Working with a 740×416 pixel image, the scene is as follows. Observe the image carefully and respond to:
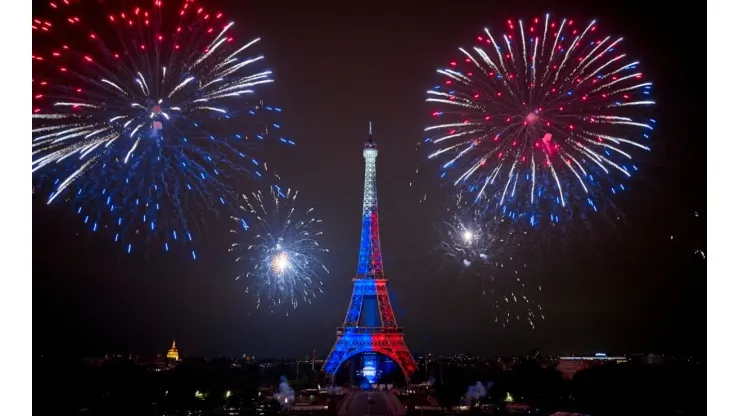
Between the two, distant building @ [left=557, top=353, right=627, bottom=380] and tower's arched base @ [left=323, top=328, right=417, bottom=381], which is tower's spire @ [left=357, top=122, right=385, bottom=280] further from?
distant building @ [left=557, top=353, right=627, bottom=380]

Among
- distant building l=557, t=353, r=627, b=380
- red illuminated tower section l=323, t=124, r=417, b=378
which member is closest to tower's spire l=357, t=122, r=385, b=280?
red illuminated tower section l=323, t=124, r=417, b=378

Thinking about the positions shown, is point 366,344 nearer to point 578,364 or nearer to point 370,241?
point 370,241

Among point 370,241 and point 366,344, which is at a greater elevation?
point 370,241

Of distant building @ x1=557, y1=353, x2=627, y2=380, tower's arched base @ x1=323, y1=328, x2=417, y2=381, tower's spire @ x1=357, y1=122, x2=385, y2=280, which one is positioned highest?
tower's spire @ x1=357, y1=122, x2=385, y2=280

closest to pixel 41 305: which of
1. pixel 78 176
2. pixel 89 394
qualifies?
pixel 78 176

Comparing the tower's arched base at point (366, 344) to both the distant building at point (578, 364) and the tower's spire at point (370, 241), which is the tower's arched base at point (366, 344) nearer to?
the tower's spire at point (370, 241)

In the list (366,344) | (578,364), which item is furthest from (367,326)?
(578,364)

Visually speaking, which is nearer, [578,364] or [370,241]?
[370,241]

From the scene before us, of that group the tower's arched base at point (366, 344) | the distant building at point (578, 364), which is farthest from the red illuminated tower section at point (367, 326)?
the distant building at point (578, 364)

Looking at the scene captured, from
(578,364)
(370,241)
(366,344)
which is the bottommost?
(578,364)

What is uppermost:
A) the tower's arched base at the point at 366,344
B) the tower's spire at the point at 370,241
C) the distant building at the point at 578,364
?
the tower's spire at the point at 370,241
